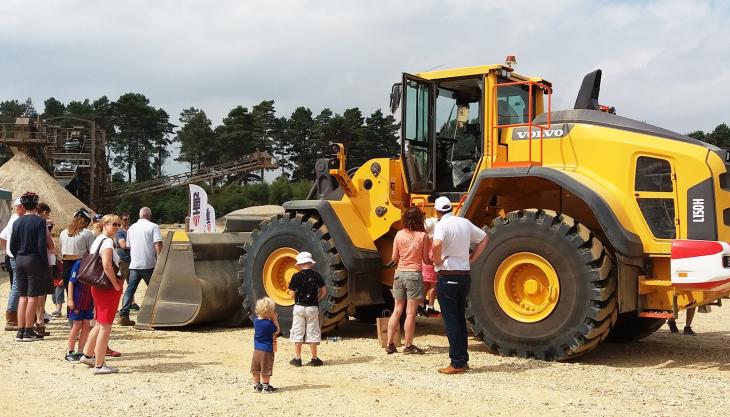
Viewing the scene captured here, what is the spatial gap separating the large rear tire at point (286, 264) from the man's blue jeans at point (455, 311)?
211 cm

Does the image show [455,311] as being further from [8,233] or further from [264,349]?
[8,233]

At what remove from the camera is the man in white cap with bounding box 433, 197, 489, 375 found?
6.92 metres

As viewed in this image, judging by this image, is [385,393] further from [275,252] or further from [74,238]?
[74,238]

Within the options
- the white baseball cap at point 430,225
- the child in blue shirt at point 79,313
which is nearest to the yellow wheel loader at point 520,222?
the white baseball cap at point 430,225

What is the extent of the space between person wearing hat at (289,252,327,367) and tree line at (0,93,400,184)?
141ft

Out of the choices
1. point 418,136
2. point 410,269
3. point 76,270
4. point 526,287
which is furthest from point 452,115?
point 76,270

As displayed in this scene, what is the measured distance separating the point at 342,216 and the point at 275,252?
1.00 m

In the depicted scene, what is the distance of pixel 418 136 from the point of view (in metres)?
9.20

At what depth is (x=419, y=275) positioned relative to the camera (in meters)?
7.94

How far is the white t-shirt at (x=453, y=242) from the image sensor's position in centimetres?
704

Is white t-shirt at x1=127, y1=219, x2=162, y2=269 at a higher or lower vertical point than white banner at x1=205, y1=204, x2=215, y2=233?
lower

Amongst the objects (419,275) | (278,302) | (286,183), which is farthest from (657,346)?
(286,183)

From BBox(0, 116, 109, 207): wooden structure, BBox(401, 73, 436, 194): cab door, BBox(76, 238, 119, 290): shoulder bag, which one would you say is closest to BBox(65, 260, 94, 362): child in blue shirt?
BBox(76, 238, 119, 290): shoulder bag

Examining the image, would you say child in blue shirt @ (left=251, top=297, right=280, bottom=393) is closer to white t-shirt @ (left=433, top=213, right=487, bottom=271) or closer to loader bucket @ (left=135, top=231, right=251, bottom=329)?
white t-shirt @ (left=433, top=213, right=487, bottom=271)
